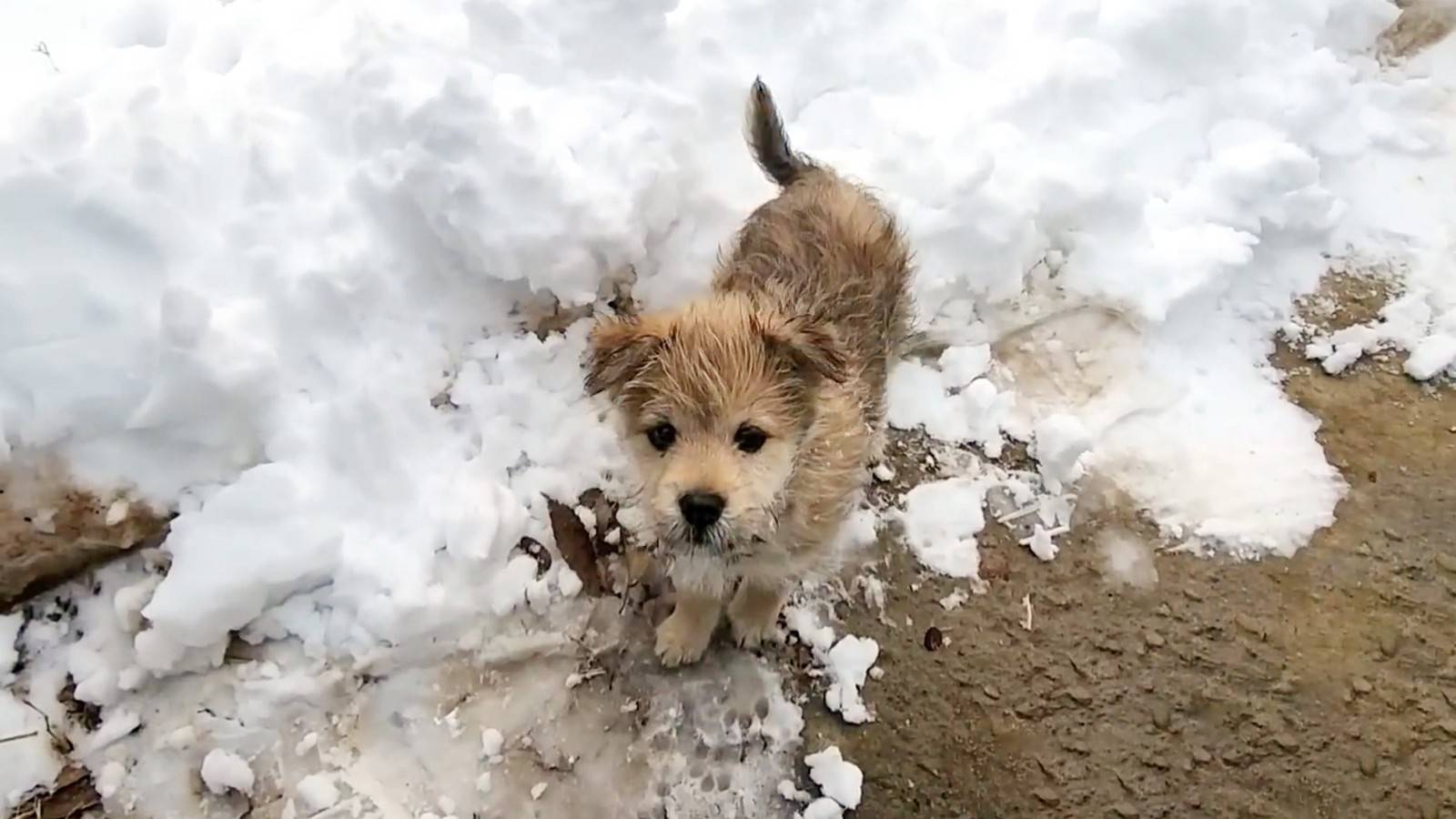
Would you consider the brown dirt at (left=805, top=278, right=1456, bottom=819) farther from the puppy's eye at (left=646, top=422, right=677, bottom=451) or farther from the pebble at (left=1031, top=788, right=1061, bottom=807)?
the puppy's eye at (left=646, top=422, right=677, bottom=451)

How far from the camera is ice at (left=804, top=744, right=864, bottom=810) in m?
3.13

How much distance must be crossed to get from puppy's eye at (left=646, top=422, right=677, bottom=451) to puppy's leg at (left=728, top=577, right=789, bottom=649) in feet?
1.91

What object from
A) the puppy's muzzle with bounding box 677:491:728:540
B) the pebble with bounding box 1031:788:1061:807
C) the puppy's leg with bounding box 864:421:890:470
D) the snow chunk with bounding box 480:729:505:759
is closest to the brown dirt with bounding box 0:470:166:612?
the snow chunk with bounding box 480:729:505:759

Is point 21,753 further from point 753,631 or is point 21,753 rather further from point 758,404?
point 758,404

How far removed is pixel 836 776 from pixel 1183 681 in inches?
45.0

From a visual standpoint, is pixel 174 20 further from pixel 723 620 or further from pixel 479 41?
pixel 723 620

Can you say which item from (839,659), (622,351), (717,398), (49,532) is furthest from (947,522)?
(49,532)

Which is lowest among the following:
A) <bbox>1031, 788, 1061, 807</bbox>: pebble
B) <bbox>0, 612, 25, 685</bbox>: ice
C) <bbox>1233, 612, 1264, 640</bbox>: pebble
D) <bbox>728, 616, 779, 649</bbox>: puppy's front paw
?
<bbox>1233, 612, 1264, 640</bbox>: pebble

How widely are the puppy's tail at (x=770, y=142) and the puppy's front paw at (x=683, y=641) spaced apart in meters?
1.56

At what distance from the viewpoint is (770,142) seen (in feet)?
12.3

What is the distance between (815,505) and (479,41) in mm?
2062

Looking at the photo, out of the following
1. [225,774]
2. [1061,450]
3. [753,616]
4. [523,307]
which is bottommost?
[1061,450]

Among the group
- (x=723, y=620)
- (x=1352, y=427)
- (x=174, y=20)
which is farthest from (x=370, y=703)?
(x=1352, y=427)

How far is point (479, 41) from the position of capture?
3818 millimetres
